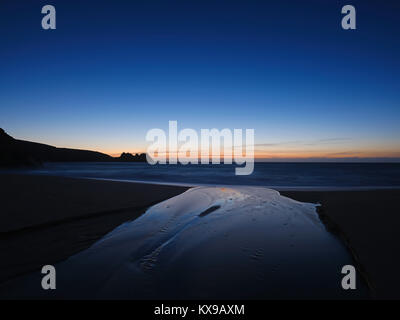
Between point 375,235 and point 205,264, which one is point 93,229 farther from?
point 375,235

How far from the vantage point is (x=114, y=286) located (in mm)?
3219

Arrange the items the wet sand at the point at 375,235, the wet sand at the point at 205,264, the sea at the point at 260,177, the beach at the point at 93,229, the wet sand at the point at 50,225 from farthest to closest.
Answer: the sea at the point at 260,177
the wet sand at the point at 50,225
the beach at the point at 93,229
the wet sand at the point at 375,235
the wet sand at the point at 205,264

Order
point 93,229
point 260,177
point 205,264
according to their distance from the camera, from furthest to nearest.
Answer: point 260,177, point 93,229, point 205,264

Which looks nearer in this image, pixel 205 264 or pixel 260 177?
pixel 205 264

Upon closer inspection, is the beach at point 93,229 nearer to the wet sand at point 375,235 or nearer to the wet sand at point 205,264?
the wet sand at point 375,235

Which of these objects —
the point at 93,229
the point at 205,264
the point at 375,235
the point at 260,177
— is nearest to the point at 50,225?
the point at 93,229

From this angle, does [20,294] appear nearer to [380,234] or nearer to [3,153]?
[380,234]

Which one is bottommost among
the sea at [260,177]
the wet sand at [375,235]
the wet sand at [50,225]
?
the sea at [260,177]

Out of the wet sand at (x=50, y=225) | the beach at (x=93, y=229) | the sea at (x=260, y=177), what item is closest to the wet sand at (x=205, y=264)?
the beach at (x=93, y=229)

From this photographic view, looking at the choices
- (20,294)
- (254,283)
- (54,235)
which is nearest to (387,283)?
(254,283)

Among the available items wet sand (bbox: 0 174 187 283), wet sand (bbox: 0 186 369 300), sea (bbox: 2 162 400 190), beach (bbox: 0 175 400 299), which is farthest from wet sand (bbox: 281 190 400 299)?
sea (bbox: 2 162 400 190)

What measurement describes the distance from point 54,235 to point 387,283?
7.17m

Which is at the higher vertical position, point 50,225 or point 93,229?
point 50,225
